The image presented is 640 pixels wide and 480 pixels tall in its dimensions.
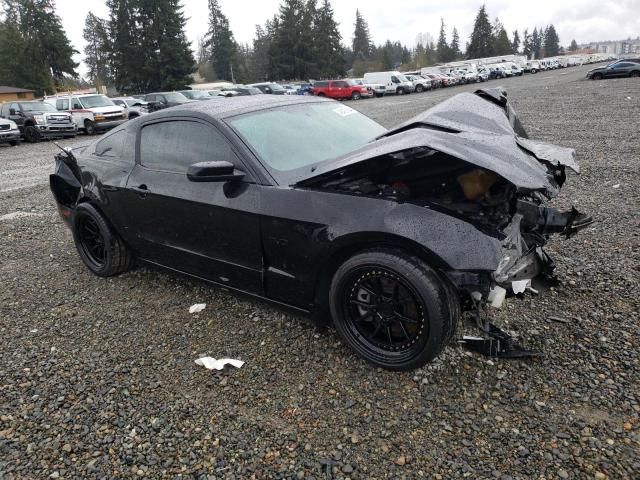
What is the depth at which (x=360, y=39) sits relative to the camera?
94812 mm

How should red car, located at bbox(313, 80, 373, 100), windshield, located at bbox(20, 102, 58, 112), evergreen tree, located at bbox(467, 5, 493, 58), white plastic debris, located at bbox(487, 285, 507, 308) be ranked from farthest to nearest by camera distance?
evergreen tree, located at bbox(467, 5, 493, 58) → red car, located at bbox(313, 80, 373, 100) → windshield, located at bbox(20, 102, 58, 112) → white plastic debris, located at bbox(487, 285, 507, 308)

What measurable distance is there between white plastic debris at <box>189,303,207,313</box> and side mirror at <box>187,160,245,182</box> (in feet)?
3.87

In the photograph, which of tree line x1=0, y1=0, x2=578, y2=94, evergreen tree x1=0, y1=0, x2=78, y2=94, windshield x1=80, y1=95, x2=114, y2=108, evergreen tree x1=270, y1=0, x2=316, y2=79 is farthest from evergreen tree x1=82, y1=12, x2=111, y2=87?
windshield x1=80, y1=95, x2=114, y2=108

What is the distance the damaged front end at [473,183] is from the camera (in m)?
2.37

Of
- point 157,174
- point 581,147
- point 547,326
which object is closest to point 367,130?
point 157,174

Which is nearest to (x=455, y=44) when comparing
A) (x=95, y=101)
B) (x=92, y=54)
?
(x=92, y=54)

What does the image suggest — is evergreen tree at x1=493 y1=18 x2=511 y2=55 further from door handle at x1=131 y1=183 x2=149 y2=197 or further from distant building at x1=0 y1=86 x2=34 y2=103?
door handle at x1=131 y1=183 x2=149 y2=197

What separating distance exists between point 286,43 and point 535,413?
199 feet

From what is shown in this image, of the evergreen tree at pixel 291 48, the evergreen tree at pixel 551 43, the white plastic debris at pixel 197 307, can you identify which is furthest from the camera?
the evergreen tree at pixel 551 43

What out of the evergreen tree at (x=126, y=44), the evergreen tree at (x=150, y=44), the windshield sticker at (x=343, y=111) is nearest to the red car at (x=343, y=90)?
the evergreen tree at (x=150, y=44)

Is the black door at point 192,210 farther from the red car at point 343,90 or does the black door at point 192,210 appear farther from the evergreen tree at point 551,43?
the evergreen tree at point 551,43

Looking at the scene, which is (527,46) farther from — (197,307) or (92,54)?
(197,307)

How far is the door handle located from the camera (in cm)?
361

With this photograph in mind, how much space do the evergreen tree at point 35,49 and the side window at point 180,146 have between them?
58107 mm
